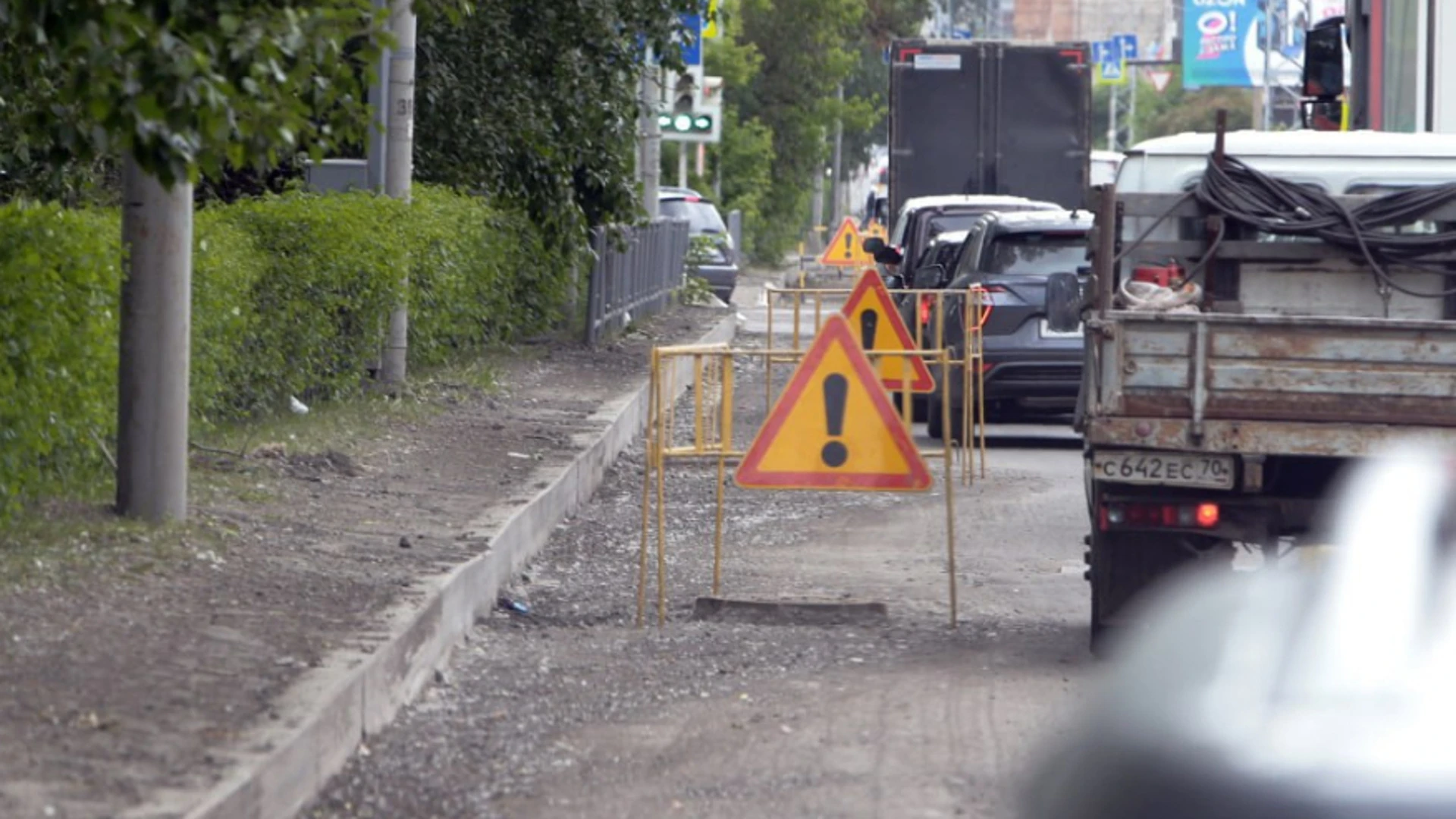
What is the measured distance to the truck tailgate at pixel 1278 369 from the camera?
842 centimetres

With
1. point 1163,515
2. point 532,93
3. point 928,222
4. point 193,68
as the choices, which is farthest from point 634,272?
point 193,68

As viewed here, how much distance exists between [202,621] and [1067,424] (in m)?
12.1

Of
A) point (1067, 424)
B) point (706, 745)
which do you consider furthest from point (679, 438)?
point (706, 745)

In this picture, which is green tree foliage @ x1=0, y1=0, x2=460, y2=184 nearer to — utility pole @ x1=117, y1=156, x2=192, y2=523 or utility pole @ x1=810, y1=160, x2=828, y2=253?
utility pole @ x1=117, y1=156, x2=192, y2=523

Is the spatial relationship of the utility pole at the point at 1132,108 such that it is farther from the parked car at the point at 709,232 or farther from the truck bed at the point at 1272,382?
the truck bed at the point at 1272,382

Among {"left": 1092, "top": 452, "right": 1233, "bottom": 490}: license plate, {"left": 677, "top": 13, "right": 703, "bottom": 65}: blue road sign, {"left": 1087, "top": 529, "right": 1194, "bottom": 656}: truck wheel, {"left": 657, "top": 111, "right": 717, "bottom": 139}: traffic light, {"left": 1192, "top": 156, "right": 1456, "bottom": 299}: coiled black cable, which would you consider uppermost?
{"left": 677, "top": 13, "right": 703, "bottom": 65}: blue road sign

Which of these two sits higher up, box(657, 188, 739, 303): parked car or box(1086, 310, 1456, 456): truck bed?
box(657, 188, 739, 303): parked car

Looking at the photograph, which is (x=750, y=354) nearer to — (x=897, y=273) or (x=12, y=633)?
(x=12, y=633)

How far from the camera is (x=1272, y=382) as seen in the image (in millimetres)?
8516

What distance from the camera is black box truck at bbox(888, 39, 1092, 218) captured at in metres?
30.0

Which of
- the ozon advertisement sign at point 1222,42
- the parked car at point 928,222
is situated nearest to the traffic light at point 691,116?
the parked car at point 928,222

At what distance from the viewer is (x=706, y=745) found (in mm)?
7445

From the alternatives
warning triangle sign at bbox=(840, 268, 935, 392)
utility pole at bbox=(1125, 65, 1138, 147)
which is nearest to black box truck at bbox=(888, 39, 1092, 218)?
warning triangle sign at bbox=(840, 268, 935, 392)

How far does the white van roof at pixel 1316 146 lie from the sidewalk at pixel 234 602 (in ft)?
11.3
